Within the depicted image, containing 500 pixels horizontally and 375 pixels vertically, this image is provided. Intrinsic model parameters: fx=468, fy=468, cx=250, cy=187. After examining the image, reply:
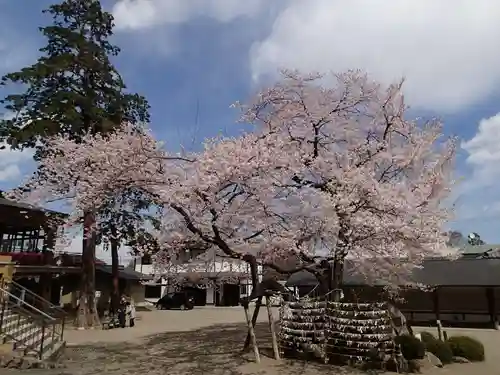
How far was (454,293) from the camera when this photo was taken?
1025 inches

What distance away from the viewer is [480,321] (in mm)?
25172

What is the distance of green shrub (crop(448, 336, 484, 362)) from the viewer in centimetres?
1363

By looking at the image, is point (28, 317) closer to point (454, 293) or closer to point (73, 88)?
point (73, 88)

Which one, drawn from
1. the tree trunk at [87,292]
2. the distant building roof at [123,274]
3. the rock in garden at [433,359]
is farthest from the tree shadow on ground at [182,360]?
the distant building roof at [123,274]

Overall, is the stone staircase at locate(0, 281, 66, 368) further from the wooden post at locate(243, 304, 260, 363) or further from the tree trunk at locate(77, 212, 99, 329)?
the tree trunk at locate(77, 212, 99, 329)

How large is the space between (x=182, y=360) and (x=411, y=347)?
609 cm

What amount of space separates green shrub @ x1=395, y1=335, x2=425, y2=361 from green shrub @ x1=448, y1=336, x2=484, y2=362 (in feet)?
7.57

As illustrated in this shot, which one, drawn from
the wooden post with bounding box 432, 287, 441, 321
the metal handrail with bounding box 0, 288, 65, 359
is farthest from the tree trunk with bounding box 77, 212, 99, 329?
the wooden post with bounding box 432, 287, 441, 321

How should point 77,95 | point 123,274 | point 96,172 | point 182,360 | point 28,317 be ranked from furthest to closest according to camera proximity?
point 123,274 < point 77,95 < point 28,317 < point 182,360 < point 96,172

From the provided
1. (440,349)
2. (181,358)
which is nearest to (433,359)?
(440,349)

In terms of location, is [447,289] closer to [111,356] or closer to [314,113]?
[314,113]

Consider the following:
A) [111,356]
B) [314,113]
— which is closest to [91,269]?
[111,356]

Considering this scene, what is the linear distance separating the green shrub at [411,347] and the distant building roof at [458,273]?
10.8 meters

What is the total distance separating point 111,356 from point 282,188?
23.9ft
